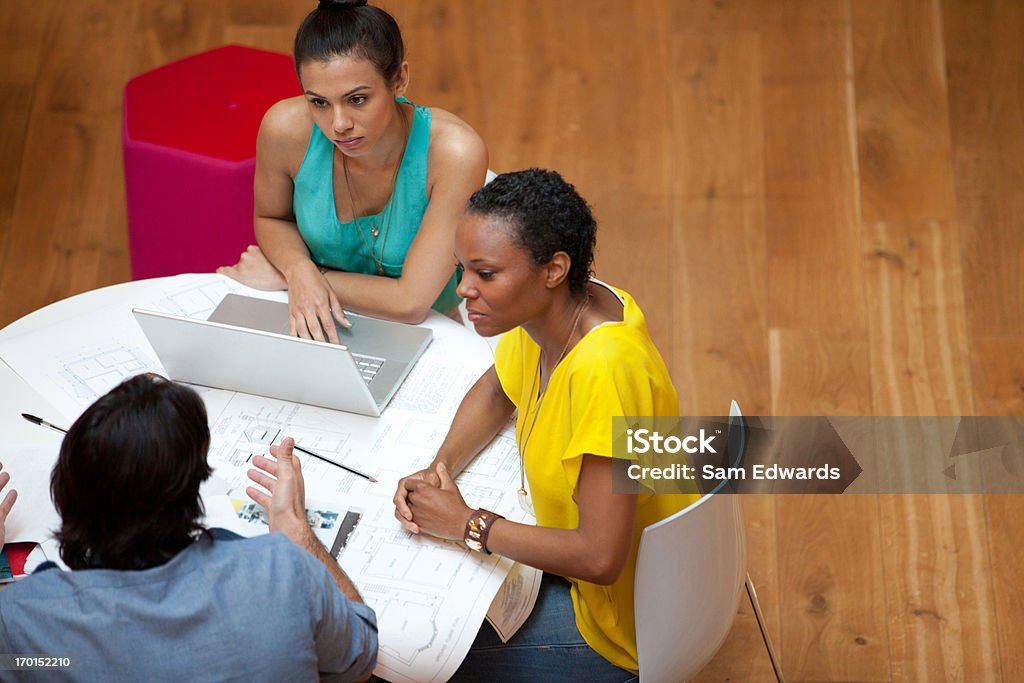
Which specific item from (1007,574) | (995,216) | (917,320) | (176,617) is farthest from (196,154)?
(995,216)

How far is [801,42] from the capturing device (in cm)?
393

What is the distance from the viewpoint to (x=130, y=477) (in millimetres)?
1415

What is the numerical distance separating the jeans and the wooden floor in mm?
746

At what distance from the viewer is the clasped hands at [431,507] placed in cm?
181

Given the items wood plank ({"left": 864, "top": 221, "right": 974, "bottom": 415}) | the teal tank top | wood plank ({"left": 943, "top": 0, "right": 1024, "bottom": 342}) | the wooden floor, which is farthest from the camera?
wood plank ({"left": 943, "top": 0, "right": 1024, "bottom": 342})

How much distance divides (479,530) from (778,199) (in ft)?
6.83

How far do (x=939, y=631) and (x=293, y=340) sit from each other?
166cm

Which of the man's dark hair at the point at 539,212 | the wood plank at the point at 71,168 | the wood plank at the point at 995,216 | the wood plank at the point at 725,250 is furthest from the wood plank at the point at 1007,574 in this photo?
the wood plank at the point at 71,168

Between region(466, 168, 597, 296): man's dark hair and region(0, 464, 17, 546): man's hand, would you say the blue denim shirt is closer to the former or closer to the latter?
region(0, 464, 17, 546): man's hand

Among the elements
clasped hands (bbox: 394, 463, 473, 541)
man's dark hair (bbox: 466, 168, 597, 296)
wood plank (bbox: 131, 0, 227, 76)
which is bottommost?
clasped hands (bbox: 394, 463, 473, 541)

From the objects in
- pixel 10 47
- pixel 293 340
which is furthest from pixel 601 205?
pixel 10 47

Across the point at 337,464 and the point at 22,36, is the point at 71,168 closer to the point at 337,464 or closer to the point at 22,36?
the point at 22,36

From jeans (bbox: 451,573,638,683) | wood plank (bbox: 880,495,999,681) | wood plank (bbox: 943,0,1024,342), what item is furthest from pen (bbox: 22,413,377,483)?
wood plank (bbox: 943,0,1024,342)

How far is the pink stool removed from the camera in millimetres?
2887
